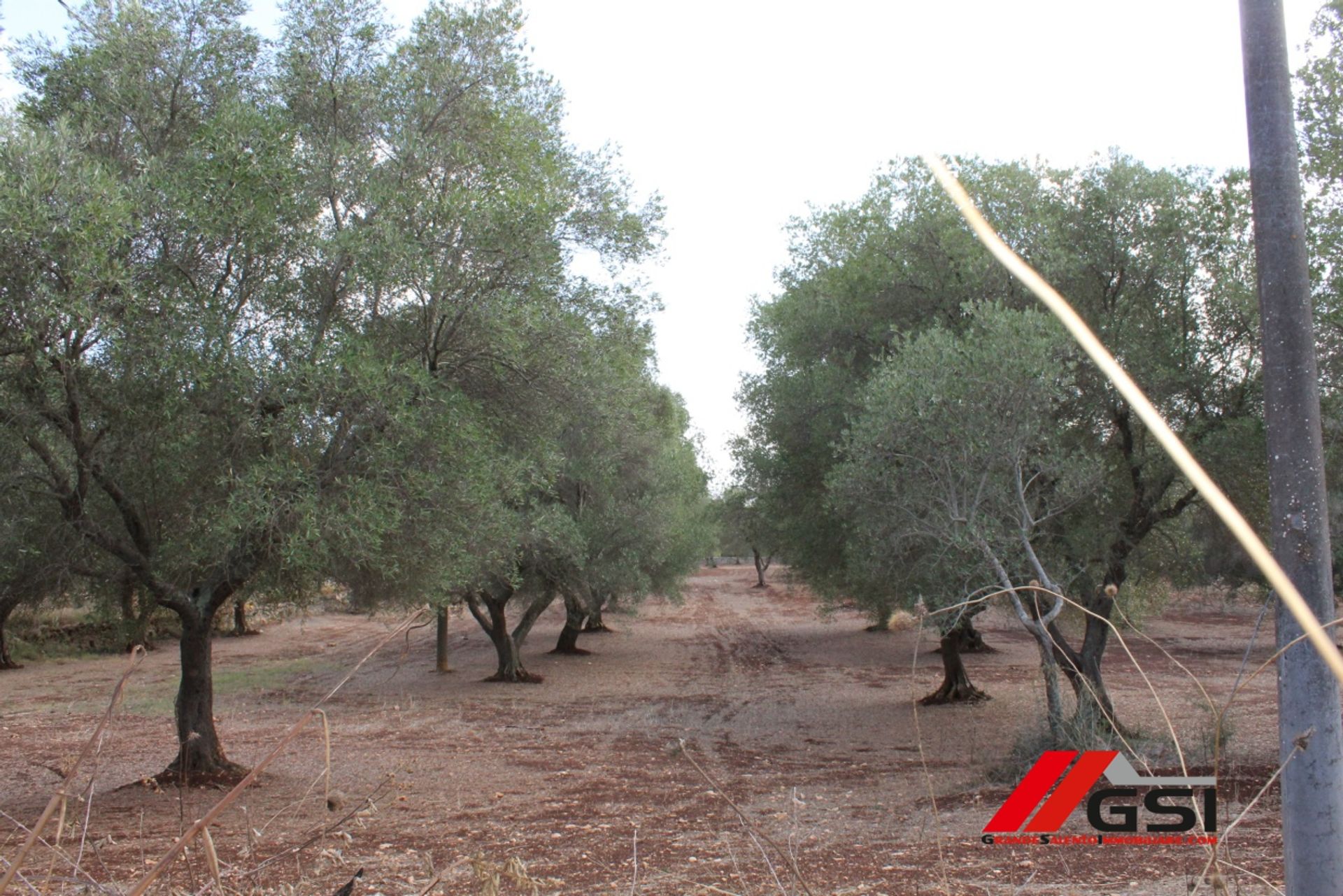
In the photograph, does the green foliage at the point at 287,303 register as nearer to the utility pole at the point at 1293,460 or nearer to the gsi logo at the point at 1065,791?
the gsi logo at the point at 1065,791

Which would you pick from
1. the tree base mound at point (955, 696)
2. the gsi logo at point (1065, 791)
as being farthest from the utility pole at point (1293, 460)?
the tree base mound at point (955, 696)

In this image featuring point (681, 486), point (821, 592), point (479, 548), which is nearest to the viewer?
point (479, 548)

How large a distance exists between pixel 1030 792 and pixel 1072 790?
409 mm

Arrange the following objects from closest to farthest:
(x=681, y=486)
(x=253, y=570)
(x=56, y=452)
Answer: (x=56, y=452)
(x=253, y=570)
(x=681, y=486)

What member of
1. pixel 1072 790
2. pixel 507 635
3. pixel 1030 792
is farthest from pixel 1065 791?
pixel 507 635

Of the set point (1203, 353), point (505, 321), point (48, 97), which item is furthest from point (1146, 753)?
point (48, 97)

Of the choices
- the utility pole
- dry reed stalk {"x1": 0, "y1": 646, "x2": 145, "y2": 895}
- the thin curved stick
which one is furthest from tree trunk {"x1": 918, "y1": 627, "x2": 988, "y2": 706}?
dry reed stalk {"x1": 0, "y1": 646, "x2": 145, "y2": 895}

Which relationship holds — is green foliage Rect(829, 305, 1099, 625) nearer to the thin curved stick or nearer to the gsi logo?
the gsi logo

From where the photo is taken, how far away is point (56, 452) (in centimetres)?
1030

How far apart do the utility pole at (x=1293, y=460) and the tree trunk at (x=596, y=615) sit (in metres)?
23.3

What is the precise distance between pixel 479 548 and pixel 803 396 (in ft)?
→ 22.8

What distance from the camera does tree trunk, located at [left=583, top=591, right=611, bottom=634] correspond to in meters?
27.4

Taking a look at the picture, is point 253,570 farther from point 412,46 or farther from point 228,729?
point 228,729

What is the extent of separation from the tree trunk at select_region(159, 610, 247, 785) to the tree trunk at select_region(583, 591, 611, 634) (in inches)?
579
